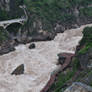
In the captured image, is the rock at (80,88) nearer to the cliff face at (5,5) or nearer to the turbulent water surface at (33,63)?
the turbulent water surface at (33,63)

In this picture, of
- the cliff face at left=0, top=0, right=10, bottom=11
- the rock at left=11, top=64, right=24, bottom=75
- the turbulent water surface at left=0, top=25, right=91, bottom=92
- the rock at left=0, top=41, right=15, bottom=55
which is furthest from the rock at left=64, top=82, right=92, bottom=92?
the cliff face at left=0, top=0, right=10, bottom=11

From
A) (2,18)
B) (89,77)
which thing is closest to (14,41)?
(2,18)

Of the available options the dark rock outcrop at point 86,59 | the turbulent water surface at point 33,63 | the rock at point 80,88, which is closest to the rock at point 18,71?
the turbulent water surface at point 33,63

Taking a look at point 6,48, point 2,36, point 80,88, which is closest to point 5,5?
point 2,36

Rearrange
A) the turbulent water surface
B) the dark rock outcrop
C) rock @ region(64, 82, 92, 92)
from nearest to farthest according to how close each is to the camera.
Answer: rock @ region(64, 82, 92, 92), the dark rock outcrop, the turbulent water surface

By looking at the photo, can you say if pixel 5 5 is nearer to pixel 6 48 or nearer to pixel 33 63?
pixel 6 48

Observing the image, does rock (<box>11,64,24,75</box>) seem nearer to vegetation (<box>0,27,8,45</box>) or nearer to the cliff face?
vegetation (<box>0,27,8,45</box>)

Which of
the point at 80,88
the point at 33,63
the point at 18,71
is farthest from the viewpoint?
the point at 33,63

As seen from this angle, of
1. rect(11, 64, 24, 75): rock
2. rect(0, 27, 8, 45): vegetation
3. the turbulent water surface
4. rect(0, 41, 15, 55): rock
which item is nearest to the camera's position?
the turbulent water surface

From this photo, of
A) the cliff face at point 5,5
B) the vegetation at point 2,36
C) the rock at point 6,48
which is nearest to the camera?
the rock at point 6,48
